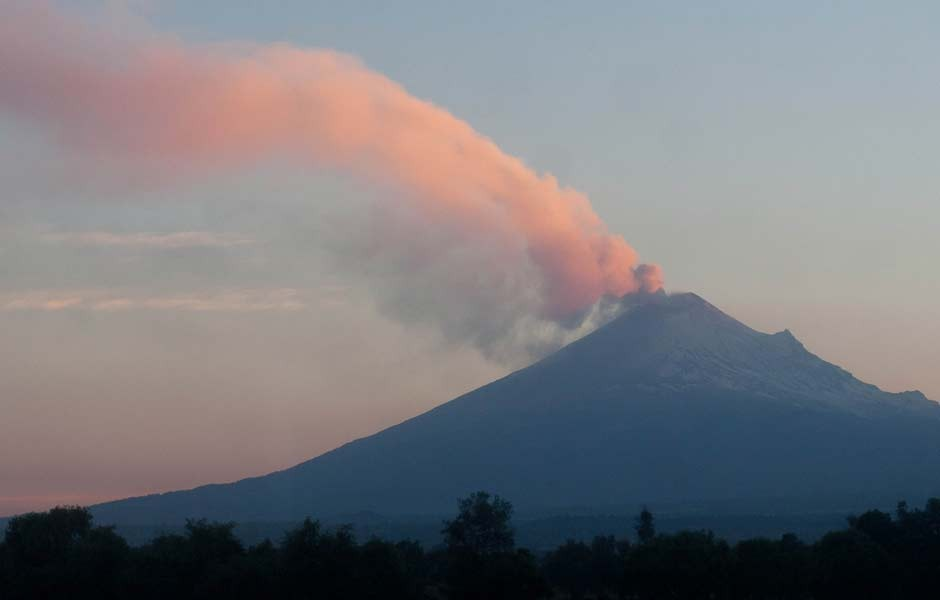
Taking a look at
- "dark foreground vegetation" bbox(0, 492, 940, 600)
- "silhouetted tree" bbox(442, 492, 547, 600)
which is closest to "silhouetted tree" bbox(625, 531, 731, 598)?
"dark foreground vegetation" bbox(0, 492, 940, 600)

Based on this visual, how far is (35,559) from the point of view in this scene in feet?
296

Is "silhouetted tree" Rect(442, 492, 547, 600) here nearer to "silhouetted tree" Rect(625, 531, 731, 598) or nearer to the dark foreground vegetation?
the dark foreground vegetation

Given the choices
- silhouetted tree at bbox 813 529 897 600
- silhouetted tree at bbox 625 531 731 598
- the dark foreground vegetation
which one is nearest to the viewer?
the dark foreground vegetation

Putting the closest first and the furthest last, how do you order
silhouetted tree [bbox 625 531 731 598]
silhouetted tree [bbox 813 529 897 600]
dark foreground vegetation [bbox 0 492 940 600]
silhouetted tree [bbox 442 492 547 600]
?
dark foreground vegetation [bbox 0 492 940 600] < silhouetted tree [bbox 442 492 547 600] < silhouetted tree [bbox 625 531 731 598] < silhouetted tree [bbox 813 529 897 600]

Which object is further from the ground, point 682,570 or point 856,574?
point 682,570

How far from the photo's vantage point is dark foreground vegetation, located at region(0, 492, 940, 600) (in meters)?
80.4

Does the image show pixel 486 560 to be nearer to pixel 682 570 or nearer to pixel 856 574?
pixel 682 570

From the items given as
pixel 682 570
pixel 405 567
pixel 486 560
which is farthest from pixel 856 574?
pixel 405 567

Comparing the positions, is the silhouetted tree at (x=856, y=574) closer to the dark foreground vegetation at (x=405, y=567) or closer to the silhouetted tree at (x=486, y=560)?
the dark foreground vegetation at (x=405, y=567)

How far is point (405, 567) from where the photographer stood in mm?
81500

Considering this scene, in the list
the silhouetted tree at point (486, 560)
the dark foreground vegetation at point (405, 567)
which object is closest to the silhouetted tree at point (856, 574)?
the dark foreground vegetation at point (405, 567)

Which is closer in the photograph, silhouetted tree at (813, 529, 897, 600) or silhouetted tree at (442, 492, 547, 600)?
silhouetted tree at (442, 492, 547, 600)

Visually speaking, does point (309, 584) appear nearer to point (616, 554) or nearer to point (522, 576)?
point (522, 576)

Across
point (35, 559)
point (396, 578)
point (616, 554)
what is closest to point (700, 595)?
point (396, 578)
